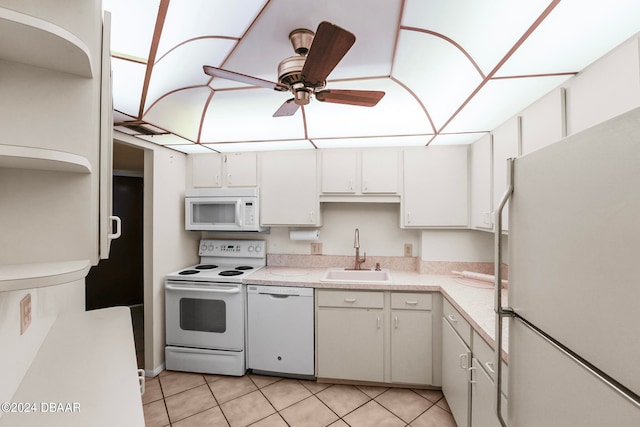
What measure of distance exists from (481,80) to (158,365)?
333cm

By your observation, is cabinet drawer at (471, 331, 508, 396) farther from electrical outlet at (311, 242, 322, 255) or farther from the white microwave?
the white microwave

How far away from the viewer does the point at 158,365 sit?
8.39 ft

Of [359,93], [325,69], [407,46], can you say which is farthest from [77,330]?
[407,46]

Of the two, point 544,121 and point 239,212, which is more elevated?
point 544,121

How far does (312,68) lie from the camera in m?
1.20

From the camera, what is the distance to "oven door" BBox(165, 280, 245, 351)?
250 centimetres

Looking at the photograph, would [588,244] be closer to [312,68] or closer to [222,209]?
[312,68]

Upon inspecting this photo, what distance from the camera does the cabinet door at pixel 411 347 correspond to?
2.27 meters

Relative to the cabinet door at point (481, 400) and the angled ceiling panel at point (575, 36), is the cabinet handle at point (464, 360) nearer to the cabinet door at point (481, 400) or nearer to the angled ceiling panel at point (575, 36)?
the cabinet door at point (481, 400)

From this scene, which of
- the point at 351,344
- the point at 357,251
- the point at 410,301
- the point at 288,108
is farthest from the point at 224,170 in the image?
the point at 410,301

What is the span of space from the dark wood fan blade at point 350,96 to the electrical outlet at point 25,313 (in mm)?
1519

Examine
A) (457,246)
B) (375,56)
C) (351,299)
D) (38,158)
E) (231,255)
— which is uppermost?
(375,56)

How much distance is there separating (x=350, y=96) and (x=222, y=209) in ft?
6.17

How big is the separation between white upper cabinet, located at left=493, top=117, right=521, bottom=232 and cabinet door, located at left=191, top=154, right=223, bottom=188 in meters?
2.52
